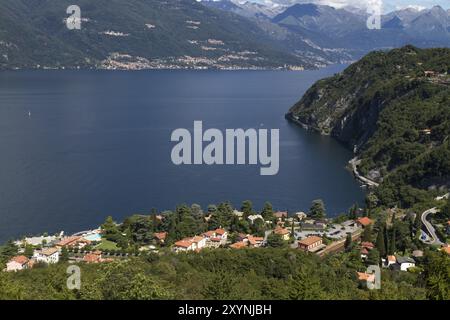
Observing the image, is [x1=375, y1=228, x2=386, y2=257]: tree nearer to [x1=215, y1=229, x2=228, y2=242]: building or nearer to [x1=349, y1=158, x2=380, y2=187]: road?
[x1=215, y1=229, x2=228, y2=242]: building

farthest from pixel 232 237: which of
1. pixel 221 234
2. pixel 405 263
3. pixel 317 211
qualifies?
pixel 405 263

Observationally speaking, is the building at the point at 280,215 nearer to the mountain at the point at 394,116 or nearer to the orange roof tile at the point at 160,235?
the orange roof tile at the point at 160,235

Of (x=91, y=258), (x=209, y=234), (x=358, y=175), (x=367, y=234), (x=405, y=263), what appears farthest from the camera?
(x=358, y=175)

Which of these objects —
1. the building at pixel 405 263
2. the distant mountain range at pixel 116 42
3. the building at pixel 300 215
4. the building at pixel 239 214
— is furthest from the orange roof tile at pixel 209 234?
the distant mountain range at pixel 116 42

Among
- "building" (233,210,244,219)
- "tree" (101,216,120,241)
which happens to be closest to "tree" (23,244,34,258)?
"tree" (101,216,120,241)

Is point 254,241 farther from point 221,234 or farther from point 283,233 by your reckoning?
point 221,234
